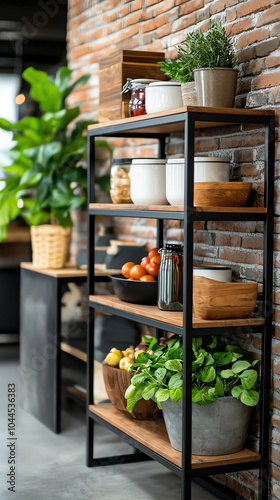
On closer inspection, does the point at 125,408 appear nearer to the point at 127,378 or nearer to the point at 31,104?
the point at 127,378

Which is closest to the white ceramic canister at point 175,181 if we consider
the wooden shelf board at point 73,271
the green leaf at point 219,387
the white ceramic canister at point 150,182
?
the white ceramic canister at point 150,182

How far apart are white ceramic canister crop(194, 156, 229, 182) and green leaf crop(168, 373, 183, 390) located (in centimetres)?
68

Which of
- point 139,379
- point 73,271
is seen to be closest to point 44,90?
point 73,271

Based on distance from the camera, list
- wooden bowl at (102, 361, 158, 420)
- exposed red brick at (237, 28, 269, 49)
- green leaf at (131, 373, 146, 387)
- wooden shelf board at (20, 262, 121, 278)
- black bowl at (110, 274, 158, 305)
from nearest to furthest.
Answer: exposed red brick at (237, 28, 269, 49)
green leaf at (131, 373, 146, 387)
black bowl at (110, 274, 158, 305)
wooden bowl at (102, 361, 158, 420)
wooden shelf board at (20, 262, 121, 278)

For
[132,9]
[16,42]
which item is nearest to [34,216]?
[132,9]

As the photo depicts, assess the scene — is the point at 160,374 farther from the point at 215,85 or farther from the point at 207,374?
the point at 215,85

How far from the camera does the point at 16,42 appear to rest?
15.7 feet

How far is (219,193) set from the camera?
2.29 meters

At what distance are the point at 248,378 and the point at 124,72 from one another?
1406 millimetres

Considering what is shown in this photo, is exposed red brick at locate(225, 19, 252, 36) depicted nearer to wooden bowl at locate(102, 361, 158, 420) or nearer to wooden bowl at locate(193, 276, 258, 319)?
wooden bowl at locate(193, 276, 258, 319)

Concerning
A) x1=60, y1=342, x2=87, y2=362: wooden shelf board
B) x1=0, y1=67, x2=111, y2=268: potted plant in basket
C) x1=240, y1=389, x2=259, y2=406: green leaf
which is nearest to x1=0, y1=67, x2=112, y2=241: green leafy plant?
x1=0, y1=67, x2=111, y2=268: potted plant in basket

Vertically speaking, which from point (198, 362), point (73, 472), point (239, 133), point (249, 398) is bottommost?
point (73, 472)

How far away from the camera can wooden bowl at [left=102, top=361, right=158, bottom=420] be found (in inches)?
108

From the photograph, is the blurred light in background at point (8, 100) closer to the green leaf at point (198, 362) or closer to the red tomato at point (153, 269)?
the red tomato at point (153, 269)
